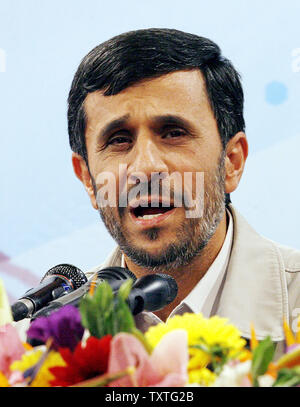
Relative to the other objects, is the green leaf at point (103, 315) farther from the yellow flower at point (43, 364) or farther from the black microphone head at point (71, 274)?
the black microphone head at point (71, 274)

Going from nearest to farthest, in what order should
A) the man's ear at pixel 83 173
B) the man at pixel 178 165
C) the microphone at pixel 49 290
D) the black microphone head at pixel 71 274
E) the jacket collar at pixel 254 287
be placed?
the microphone at pixel 49 290 → the black microphone head at pixel 71 274 → the jacket collar at pixel 254 287 → the man at pixel 178 165 → the man's ear at pixel 83 173

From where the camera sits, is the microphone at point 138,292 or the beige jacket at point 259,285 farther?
the beige jacket at point 259,285

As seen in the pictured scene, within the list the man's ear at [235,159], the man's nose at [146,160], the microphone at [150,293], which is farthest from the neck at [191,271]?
the microphone at [150,293]

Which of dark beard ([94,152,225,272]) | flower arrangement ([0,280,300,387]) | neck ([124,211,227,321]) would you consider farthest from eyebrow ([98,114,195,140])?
flower arrangement ([0,280,300,387])

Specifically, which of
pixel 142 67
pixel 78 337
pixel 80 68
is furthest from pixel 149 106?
pixel 78 337

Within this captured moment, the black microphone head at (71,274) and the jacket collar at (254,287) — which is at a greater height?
the black microphone head at (71,274)

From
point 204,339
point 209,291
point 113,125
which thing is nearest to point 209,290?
point 209,291

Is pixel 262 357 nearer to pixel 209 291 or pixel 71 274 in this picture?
pixel 71 274

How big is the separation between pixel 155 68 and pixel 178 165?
0.69 feet

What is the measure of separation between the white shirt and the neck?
2cm

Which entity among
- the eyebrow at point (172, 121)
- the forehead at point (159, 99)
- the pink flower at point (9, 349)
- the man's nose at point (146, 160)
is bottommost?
the pink flower at point (9, 349)

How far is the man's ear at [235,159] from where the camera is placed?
51.7 inches

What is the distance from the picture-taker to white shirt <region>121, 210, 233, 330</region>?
3.81 ft
